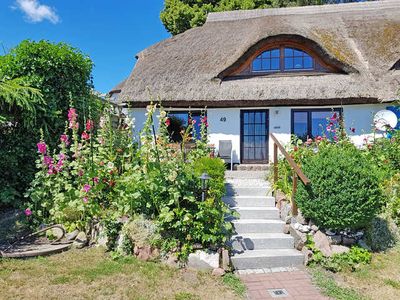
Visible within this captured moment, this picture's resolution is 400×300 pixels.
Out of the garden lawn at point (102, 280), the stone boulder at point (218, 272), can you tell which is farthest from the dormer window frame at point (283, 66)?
the garden lawn at point (102, 280)

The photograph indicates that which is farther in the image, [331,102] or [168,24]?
[168,24]

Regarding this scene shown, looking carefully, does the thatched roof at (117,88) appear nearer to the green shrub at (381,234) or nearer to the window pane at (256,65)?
the window pane at (256,65)

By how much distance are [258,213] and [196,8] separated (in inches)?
713

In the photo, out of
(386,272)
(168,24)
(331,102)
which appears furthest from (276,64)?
(168,24)

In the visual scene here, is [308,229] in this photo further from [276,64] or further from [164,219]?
[276,64]

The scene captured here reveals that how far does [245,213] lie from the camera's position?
228 inches

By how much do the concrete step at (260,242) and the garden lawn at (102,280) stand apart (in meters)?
0.83

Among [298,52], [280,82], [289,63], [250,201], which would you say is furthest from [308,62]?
[250,201]

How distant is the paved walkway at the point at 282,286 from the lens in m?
3.88

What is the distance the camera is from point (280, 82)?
10.2 metres

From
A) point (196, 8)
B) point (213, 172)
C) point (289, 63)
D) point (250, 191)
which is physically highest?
point (196, 8)

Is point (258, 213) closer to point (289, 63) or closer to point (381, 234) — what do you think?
point (381, 234)

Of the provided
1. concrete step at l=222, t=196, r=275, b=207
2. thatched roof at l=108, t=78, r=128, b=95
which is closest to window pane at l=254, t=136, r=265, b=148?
concrete step at l=222, t=196, r=275, b=207

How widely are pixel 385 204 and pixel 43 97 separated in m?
7.06
